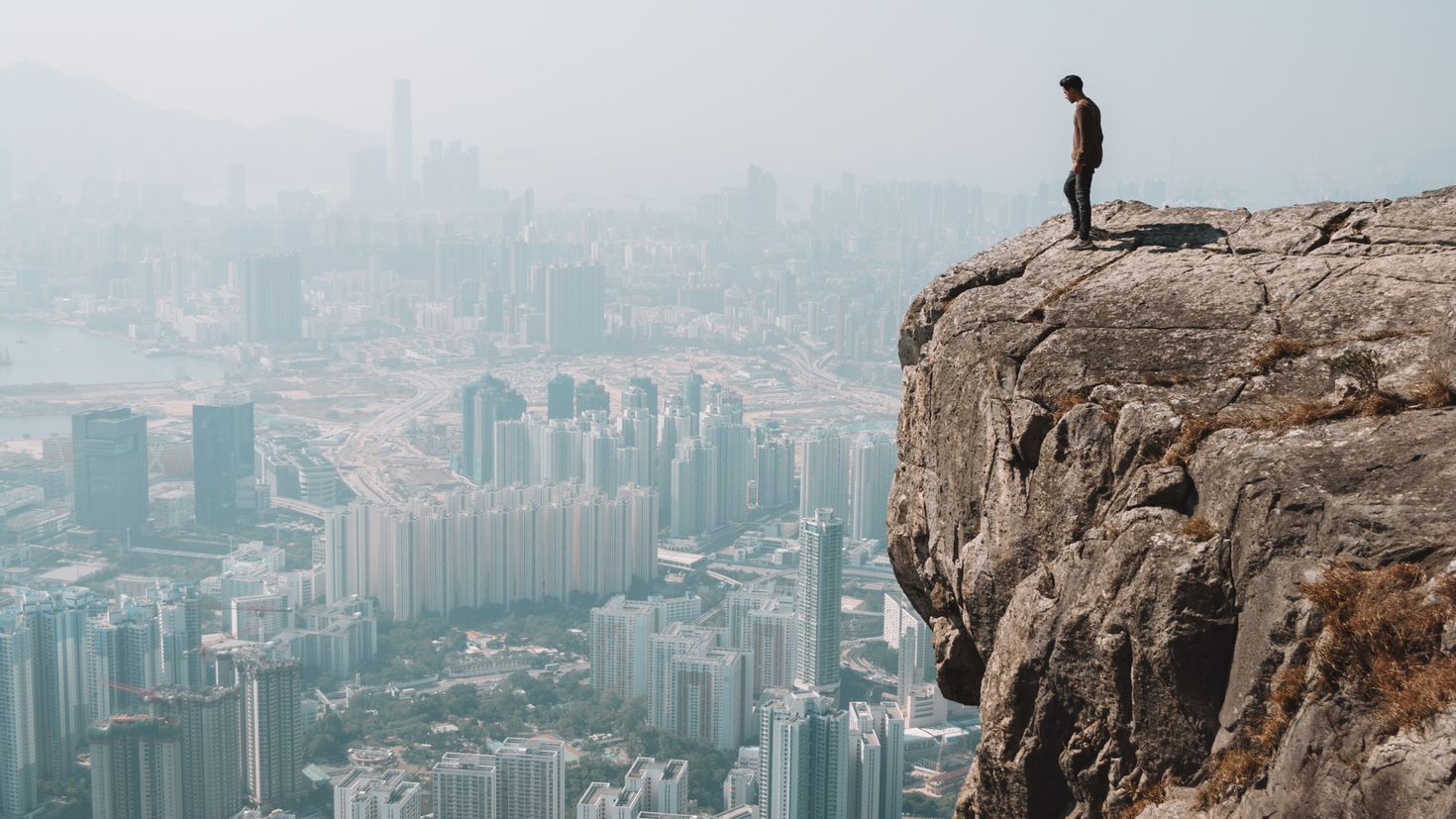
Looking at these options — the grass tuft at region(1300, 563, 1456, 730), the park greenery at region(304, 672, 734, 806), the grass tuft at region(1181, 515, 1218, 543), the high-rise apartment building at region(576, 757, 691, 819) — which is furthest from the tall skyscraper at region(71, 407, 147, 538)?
the grass tuft at region(1300, 563, 1456, 730)

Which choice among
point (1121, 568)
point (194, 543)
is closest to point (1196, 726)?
point (1121, 568)

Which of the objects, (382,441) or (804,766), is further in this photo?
(382,441)

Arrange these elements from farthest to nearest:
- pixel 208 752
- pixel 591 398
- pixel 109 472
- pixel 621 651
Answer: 1. pixel 591 398
2. pixel 109 472
3. pixel 621 651
4. pixel 208 752

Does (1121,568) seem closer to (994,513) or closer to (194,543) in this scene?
(994,513)

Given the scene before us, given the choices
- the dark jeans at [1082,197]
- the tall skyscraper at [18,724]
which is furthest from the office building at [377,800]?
the dark jeans at [1082,197]

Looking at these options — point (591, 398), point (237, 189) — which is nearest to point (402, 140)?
point (237, 189)

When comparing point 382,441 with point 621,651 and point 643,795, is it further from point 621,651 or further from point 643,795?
point 643,795

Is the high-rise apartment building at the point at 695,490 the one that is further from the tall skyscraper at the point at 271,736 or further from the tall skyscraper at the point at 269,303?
the tall skyscraper at the point at 269,303
